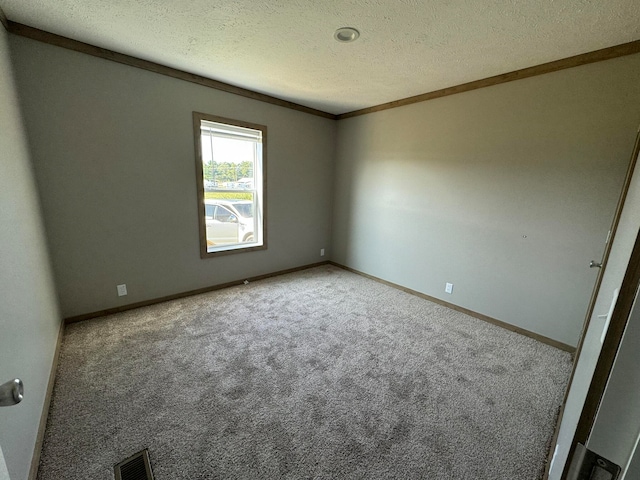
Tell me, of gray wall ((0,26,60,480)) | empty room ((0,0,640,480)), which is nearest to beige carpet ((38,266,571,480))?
empty room ((0,0,640,480))

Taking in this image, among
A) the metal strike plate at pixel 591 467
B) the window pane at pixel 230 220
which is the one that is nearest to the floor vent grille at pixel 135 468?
the metal strike plate at pixel 591 467

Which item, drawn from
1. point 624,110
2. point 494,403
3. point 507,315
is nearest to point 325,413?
point 494,403

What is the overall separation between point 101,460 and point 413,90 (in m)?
3.84

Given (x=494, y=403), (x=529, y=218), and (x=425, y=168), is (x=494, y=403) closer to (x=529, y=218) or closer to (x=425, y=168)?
(x=529, y=218)

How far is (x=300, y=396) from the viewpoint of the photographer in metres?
1.76

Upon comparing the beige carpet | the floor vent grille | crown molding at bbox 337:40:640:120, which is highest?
crown molding at bbox 337:40:640:120

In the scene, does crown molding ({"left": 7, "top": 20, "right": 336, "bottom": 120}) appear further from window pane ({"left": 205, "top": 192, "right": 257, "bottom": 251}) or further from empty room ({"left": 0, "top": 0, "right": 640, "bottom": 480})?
window pane ({"left": 205, "top": 192, "right": 257, "bottom": 251})

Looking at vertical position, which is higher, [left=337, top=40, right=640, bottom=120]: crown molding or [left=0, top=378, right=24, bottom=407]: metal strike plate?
[left=337, top=40, right=640, bottom=120]: crown molding

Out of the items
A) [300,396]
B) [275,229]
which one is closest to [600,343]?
[300,396]

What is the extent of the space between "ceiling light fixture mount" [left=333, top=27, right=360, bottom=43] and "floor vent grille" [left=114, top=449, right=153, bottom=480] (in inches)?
110

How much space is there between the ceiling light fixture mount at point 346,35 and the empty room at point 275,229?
0.01 meters

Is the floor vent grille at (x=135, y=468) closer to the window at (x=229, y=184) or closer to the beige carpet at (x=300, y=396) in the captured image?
the beige carpet at (x=300, y=396)

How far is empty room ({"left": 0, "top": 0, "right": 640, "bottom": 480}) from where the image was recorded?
138cm

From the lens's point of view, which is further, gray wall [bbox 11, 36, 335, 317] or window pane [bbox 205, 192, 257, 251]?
window pane [bbox 205, 192, 257, 251]
